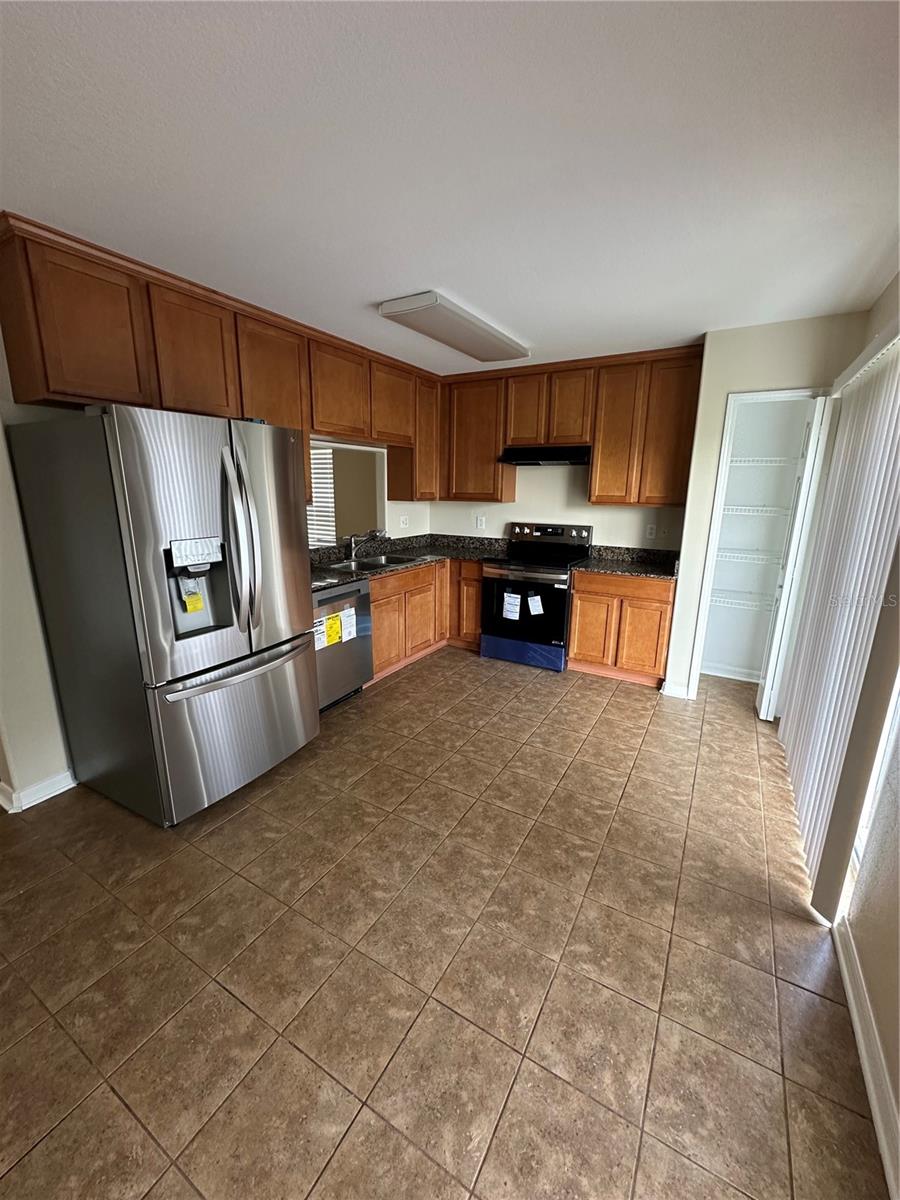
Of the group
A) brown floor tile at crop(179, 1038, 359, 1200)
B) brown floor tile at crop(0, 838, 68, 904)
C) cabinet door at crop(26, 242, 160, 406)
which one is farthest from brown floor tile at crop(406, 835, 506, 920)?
cabinet door at crop(26, 242, 160, 406)

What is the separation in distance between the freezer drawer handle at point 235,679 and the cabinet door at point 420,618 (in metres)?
1.38

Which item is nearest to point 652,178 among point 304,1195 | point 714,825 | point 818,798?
point 818,798

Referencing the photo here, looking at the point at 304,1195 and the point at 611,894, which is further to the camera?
the point at 611,894

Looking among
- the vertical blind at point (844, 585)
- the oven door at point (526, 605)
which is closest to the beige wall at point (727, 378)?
the vertical blind at point (844, 585)

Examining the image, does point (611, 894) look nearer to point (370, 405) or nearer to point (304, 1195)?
point (304, 1195)

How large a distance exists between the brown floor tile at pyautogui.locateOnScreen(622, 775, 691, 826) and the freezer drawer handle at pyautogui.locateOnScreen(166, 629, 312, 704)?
1821mm

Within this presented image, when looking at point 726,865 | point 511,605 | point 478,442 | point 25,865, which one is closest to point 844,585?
point 726,865

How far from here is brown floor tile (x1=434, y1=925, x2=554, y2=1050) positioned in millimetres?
1421

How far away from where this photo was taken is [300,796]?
7.98 feet

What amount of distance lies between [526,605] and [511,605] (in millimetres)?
129

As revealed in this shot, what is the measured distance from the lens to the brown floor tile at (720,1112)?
1.12 meters

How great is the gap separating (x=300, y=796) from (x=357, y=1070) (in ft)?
4.15

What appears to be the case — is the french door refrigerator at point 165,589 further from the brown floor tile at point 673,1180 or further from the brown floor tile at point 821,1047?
the brown floor tile at point 821,1047

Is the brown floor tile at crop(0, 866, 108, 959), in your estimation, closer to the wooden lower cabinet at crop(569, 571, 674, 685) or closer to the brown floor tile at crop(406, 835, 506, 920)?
the brown floor tile at crop(406, 835, 506, 920)
